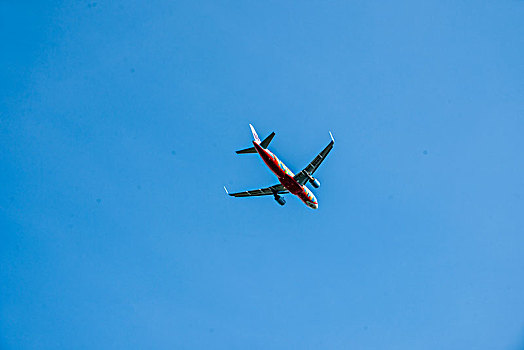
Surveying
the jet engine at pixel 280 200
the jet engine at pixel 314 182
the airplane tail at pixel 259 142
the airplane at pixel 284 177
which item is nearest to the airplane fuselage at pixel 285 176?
the airplane at pixel 284 177

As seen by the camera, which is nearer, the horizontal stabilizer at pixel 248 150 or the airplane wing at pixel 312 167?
the horizontal stabilizer at pixel 248 150

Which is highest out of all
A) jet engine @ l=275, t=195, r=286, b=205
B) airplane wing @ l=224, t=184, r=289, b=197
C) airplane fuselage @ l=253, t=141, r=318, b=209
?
airplane wing @ l=224, t=184, r=289, b=197

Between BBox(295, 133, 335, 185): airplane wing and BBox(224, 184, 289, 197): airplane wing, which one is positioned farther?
BBox(224, 184, 289, 197): airplane wing

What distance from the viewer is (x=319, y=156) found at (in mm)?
60625

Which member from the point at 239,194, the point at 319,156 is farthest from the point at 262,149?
the point at 239,194

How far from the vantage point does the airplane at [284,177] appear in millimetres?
58688

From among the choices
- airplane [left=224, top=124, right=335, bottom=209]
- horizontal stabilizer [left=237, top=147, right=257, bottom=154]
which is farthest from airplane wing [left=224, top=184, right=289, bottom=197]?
horizontal stabilizer [left=237, top=147, right=257, bottom=154]

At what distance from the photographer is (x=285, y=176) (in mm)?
61406

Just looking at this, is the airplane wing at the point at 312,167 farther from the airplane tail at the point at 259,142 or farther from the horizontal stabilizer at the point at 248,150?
the horizontal stabilizer at the point at 248,150

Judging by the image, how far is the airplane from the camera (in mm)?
58688

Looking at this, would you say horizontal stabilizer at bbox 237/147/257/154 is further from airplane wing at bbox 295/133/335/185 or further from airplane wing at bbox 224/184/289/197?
airplane wing at bbox 224/184/289/197

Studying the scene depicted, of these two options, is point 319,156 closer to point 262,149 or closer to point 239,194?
point 262,149

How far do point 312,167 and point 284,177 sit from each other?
12.1ft

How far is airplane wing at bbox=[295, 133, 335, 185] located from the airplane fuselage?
687 millimetres
